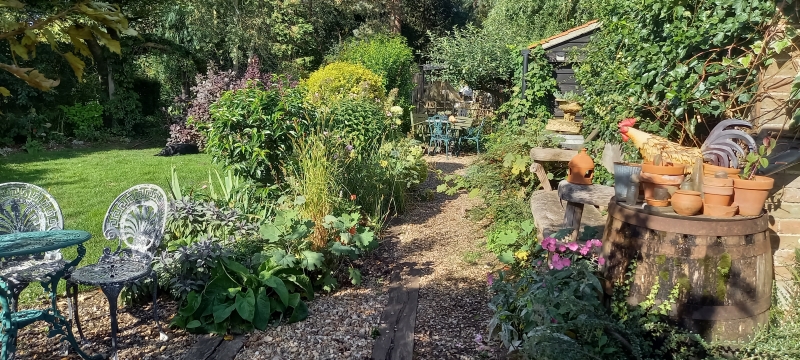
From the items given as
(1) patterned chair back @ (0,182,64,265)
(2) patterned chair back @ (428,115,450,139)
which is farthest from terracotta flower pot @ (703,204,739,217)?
(2) patterned chair back @ (428,115,450,139)

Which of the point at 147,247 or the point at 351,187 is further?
the point at 351,187

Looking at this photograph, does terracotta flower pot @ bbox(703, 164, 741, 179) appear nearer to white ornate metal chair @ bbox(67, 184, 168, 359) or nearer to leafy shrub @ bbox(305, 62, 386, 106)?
white ornate metal chair @ bbox(67, 184, 168, 359)

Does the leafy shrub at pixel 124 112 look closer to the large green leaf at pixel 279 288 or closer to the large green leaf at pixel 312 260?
the large green leaf at pixel 312 260

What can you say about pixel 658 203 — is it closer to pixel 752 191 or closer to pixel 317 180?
pixel 752 191

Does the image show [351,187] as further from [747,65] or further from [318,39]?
[318,39]

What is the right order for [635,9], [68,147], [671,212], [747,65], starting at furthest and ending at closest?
[68,147], [635,9], [747,65], [671,212]

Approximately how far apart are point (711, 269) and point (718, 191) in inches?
13.6

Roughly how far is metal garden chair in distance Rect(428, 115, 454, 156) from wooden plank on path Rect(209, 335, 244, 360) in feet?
24.3

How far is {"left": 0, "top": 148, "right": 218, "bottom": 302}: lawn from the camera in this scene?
502 centimetres

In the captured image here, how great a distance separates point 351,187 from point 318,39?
11.1 m


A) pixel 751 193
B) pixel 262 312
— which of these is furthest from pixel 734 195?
pixel 262 312

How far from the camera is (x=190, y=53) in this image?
12.5 metres

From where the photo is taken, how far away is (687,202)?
2154 mm

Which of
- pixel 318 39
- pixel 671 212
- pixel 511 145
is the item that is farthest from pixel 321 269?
pixel 318 39
